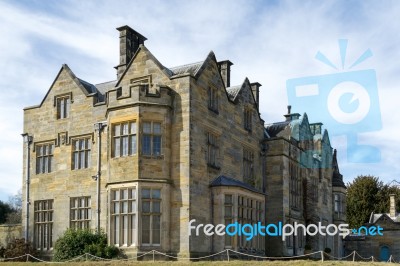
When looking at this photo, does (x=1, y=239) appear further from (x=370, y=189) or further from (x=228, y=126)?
(x=370, y=189)

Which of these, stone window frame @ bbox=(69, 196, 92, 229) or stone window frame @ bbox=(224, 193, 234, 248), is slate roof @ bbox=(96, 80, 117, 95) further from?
stone window frame @ bbox=(224, 193, 234, 248)

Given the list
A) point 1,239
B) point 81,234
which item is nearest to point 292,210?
point 81,234

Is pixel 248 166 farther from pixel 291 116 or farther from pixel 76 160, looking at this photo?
pixel 291 116

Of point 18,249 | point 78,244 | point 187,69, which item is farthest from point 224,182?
point 18,249

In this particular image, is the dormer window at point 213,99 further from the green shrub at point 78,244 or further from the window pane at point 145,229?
the green shrub at point 78,244

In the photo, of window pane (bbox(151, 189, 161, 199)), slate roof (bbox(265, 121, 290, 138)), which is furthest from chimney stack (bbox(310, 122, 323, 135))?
window pane (bbox(151, 189, 161, 199))

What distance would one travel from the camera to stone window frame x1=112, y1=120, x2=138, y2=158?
1144 inches

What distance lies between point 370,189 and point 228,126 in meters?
41.7

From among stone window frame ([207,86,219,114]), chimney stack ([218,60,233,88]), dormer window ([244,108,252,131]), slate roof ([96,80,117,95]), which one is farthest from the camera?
chimney stack ([218,60,233,88])

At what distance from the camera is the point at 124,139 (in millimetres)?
29438

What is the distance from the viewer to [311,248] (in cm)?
4128

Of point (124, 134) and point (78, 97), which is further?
point (78, 97)

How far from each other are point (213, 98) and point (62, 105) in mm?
9202

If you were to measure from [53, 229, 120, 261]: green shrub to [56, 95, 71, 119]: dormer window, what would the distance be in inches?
290
